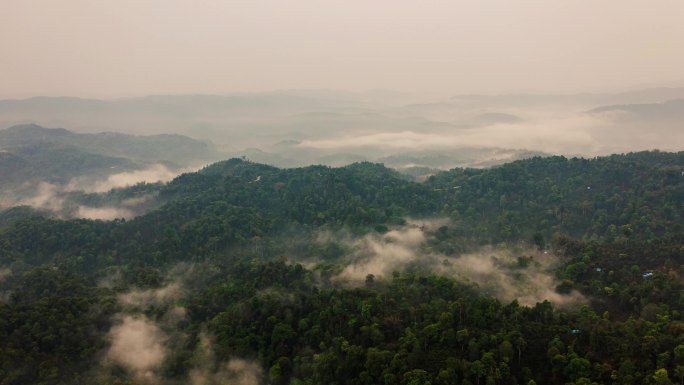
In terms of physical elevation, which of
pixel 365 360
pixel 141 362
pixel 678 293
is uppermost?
pixel 678 293

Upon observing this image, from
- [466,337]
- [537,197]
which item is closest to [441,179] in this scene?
[537,197]

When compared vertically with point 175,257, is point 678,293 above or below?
above

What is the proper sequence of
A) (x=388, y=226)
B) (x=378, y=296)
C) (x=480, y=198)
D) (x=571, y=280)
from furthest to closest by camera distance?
(x=480, y=198)
(x=388, y=226)
(x=571, y=280)
(x=378, y=296)

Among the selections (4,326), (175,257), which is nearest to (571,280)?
(175,257)

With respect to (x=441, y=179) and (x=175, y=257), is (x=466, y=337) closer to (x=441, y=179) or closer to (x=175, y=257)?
(x=175, y=257)

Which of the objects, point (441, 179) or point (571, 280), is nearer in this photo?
point (571, 280)

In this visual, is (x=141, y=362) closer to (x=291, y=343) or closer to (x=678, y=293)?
(x=291, y=343)

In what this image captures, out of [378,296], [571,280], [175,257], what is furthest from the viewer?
[175,257]
